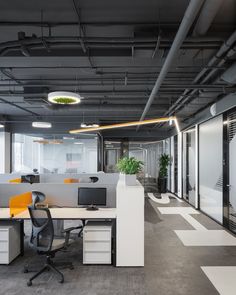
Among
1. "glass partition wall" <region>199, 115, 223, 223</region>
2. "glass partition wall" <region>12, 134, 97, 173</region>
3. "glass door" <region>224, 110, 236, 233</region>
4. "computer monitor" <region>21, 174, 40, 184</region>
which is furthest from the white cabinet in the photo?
"glass partition wall" <region>12, 134, 97, 173</region>

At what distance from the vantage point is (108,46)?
3.53m

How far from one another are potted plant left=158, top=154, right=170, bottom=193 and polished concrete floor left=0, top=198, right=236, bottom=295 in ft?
23.6

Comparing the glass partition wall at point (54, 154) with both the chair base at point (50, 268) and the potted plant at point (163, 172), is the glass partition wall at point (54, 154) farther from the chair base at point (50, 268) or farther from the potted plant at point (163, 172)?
the chair base at point (50, 268)

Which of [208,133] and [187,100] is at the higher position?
[187,100]

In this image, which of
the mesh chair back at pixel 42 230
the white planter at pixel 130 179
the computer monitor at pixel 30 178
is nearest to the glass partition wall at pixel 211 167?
the white planter at pixel 130 179

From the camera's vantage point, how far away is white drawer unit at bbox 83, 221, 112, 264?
12.9ft

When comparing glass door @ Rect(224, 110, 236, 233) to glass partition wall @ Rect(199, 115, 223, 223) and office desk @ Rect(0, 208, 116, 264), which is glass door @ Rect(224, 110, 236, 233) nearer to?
glass partition wall @ Rect(199, 115, 223, 223)

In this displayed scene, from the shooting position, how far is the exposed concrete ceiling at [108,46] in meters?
3.18

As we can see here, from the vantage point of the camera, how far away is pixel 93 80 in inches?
227

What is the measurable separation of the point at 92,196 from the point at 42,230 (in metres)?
1.28

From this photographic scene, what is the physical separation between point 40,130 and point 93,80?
689 centimetres

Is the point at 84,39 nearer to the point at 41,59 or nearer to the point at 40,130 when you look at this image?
the point at 41,59

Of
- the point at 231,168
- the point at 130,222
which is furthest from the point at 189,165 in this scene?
the point at 130,222

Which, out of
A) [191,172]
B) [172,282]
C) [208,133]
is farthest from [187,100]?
[172,282]
